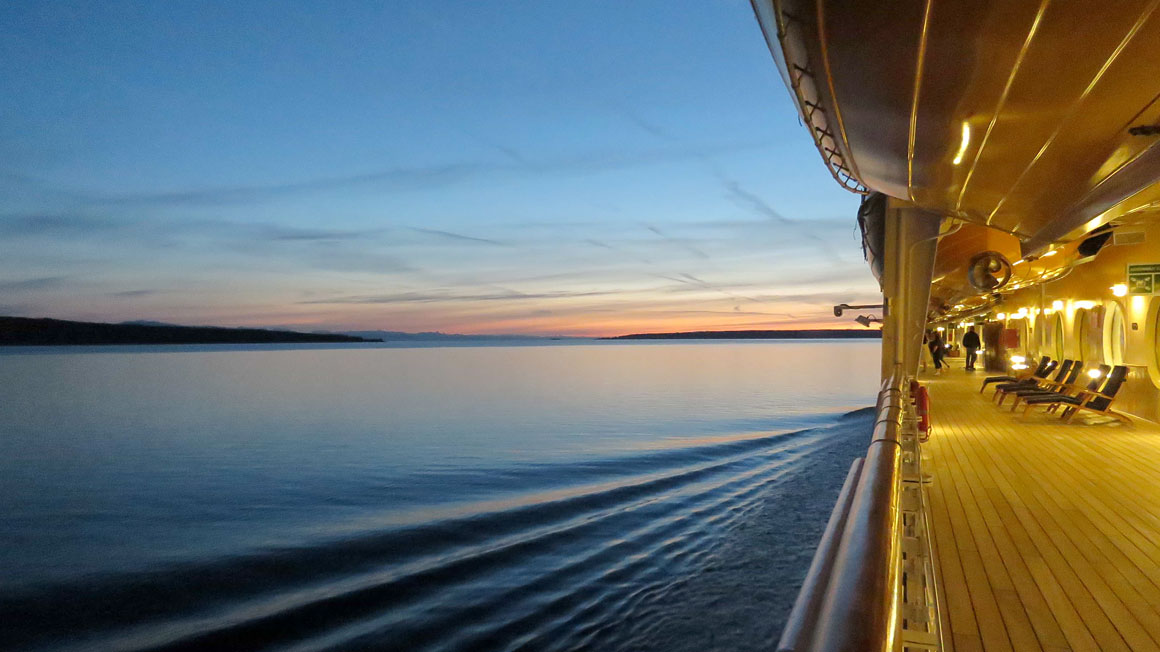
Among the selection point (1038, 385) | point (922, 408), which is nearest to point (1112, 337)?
point (1038, 385)

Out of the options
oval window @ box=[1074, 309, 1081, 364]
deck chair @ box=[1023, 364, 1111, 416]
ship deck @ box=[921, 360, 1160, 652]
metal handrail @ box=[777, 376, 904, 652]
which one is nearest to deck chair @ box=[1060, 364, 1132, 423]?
deck chair @ box=[1023, 364, 1111, 416]

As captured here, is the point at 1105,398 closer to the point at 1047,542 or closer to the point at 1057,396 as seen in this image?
the point at 1057,396

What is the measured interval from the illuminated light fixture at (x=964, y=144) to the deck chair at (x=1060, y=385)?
852 centimetres

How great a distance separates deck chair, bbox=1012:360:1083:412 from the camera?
11188 mm

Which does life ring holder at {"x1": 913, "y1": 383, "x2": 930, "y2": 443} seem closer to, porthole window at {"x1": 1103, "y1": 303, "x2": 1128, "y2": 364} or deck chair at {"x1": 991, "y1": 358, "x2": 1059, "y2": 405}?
deck chair at {"x1": 991, "y1": 358, "x2": 1059, "y2": 405}

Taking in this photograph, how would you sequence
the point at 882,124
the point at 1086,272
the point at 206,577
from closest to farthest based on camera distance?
the point at 882,124
the point at 206,577
the point at 1086,272

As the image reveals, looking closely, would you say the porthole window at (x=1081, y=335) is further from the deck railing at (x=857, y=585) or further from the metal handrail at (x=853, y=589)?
the metal handrail at (x=853, y=589)

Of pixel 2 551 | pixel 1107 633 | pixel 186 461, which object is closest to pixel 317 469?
pixel 186 461

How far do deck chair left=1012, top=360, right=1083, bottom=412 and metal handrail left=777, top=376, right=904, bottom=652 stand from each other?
11392 millimetres

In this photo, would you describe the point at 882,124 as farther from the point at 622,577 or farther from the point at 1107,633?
the point at 622,577

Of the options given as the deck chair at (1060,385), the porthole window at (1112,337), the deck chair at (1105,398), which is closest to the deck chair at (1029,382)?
the deck chair at (1060,385)

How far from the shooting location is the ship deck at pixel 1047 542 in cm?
274

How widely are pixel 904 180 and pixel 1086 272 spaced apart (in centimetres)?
1027

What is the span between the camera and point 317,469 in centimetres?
1515
